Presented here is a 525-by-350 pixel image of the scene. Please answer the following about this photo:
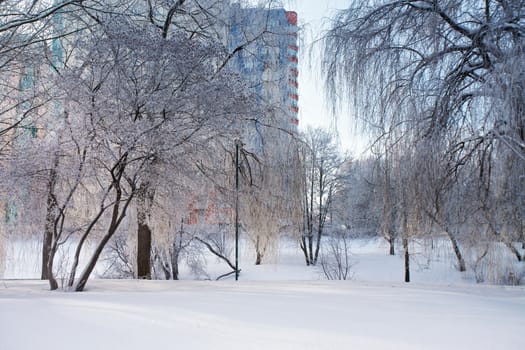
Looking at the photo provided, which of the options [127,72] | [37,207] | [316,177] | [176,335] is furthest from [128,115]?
[316,177]

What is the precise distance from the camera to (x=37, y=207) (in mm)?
4820

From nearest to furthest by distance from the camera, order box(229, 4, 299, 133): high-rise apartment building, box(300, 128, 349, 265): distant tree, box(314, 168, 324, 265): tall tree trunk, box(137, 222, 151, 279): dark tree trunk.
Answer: box(137, 222, 151, 279): dark tree trunk → box(229, 4, 299, 133): high-rise apartment building → box(300, 128, 349, 265): distant tree → box(314, 168, 324, 265): tall tree trunk

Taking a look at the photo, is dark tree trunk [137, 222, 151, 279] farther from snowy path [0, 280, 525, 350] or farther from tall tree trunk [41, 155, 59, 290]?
snowy path [0, 280, 525, 350]

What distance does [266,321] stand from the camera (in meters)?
2.57

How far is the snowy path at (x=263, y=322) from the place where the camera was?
2.13 meters

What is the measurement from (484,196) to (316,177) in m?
7.81

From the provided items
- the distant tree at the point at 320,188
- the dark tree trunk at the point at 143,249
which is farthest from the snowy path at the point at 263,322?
the distant tree at the point at 320,188

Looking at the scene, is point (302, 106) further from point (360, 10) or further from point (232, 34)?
point (360, 10)

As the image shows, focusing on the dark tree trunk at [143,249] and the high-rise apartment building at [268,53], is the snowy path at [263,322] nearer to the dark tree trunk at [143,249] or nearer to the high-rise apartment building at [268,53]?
the dark tree trunk at [143,249]

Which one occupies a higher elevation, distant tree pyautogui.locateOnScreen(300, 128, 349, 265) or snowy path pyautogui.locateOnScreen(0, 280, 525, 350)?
distant tree pyautogui.locateOnScreen(300, 128, 349, 265)

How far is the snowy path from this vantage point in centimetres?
213

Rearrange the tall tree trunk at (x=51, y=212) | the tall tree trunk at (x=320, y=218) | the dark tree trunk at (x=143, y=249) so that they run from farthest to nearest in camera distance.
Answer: the tall tree trunk at (x=320, y=218) → the dark tree trunk at (x=143, y=249) → the tall tree trunk at (x=51, y=212)

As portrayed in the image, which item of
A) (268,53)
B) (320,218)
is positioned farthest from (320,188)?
(268,53)

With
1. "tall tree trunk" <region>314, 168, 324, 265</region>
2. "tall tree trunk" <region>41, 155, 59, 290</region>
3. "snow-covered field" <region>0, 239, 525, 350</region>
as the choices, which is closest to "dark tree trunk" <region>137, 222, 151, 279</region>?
"tall tree trunk" <region>41, 155, 59, 290</region>
